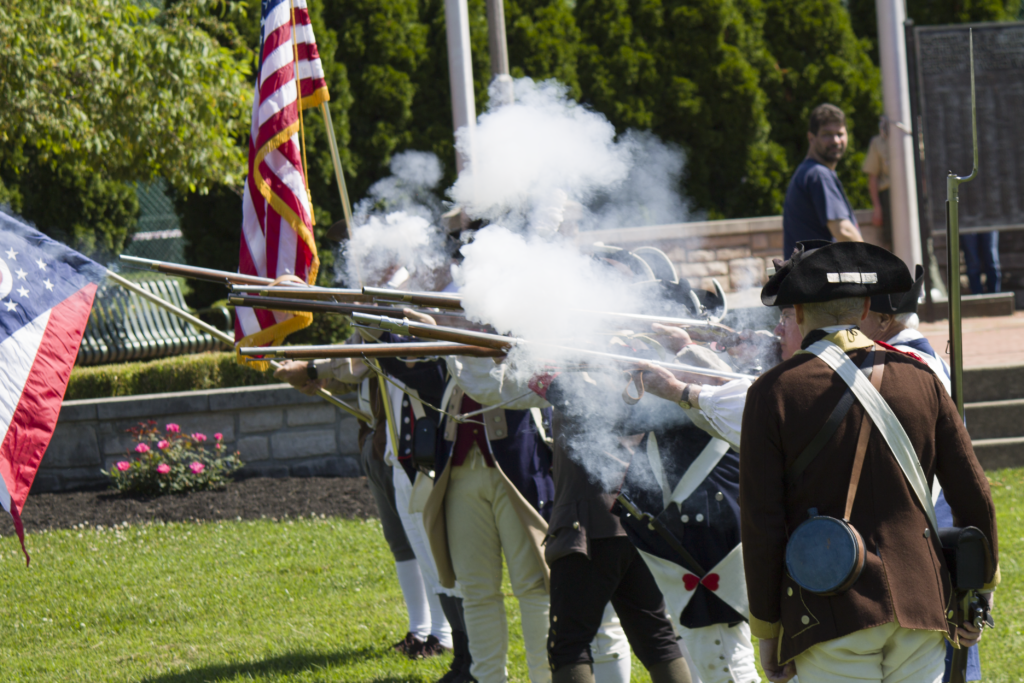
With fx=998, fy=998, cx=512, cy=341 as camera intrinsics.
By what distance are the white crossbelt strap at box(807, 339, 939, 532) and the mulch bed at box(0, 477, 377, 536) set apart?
20.8ft

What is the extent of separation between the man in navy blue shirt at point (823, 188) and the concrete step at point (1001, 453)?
2.36 meters

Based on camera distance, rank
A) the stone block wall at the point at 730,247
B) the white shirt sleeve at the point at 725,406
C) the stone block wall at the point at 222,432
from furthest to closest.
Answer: the stone block wall at the point at 730,247
the stone block wall at the point at 222,432
the white shirt sleeve at the point at 725,406

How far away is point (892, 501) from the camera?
2.61 metres

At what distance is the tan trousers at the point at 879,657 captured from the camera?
8.45 feet

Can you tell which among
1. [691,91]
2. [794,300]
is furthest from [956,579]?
[691,91]

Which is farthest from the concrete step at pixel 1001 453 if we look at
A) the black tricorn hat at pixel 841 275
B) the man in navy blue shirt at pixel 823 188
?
the black tricorn hat at pixel 841 275

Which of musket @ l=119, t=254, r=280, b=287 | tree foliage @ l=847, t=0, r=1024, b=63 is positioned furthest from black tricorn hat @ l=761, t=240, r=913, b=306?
tree foliage @ l=847, t=0, r=1024, b=63

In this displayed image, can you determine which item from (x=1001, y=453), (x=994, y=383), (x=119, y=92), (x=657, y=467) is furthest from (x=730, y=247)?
(x=657, y=467)

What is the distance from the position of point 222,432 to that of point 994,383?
685 centimetres

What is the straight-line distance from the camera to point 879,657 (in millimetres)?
2605

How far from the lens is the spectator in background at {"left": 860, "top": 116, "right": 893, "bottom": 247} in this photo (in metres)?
11.1

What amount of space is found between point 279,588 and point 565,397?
3.98 meters

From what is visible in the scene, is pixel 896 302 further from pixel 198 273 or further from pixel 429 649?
pixel 429 649

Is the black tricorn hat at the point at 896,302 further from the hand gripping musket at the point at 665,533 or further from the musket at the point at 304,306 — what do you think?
the musket at the point at 304,306
